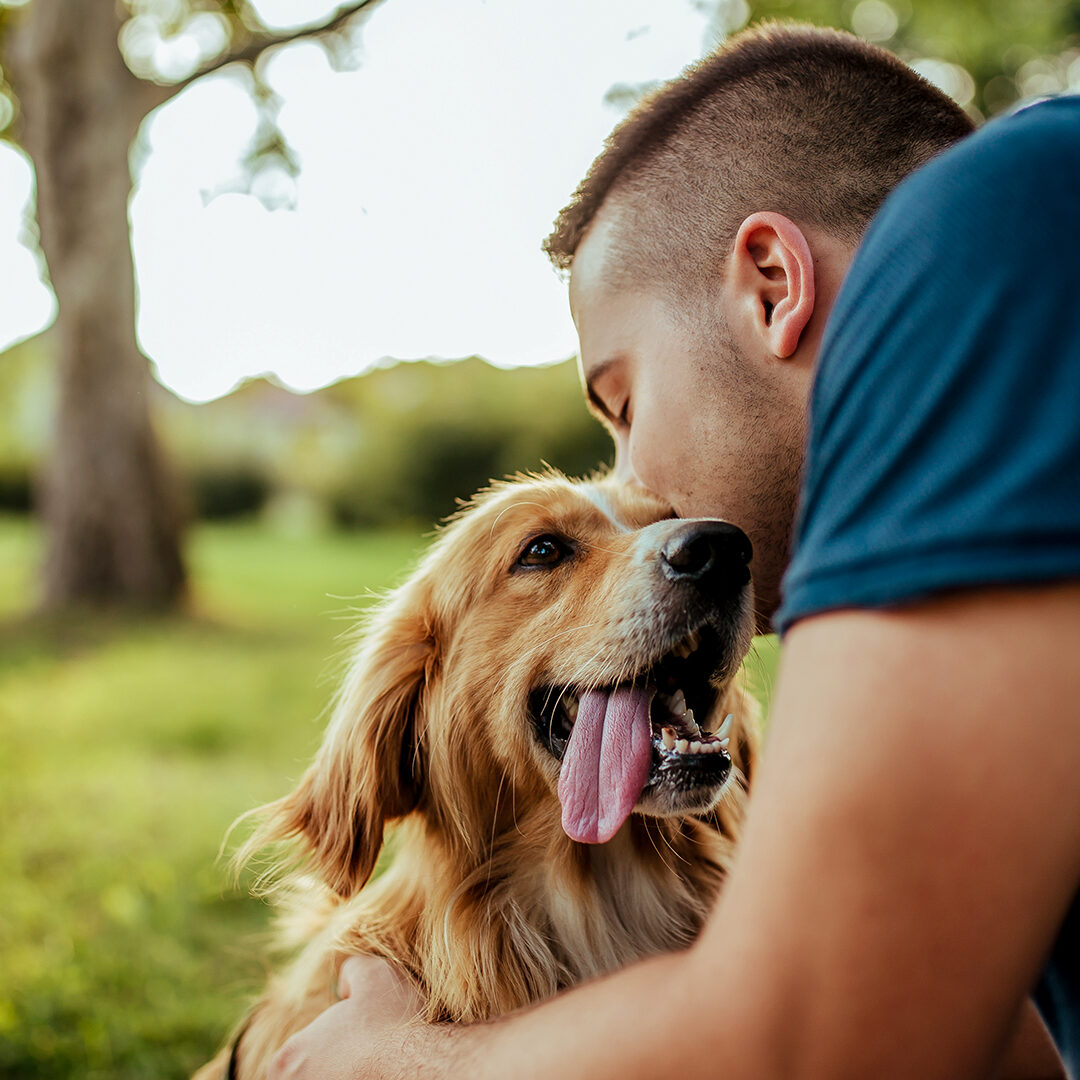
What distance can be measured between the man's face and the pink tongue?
0.48 metres

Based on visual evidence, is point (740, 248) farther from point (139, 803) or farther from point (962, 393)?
point (139, 803)

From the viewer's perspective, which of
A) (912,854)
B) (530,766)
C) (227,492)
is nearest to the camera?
(912,854)

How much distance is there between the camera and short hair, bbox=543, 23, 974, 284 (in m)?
2.02

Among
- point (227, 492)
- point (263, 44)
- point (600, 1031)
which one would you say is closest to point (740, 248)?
point (600, 1031)

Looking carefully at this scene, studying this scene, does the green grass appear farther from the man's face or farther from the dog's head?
the man's face

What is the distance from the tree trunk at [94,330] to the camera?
29.8 feet

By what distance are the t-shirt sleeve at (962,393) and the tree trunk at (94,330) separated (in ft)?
32.1

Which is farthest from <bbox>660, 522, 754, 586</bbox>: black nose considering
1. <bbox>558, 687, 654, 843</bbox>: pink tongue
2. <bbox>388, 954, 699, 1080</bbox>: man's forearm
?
<bbox>388, 954, 699, 1080</bbox>: man's forearm

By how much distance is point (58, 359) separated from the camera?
9641mm

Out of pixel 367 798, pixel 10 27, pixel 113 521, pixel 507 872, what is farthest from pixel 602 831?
pixel 10 27

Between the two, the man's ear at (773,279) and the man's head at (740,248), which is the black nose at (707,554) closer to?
the man's head at (740,248)

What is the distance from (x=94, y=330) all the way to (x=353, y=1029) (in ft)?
30.3

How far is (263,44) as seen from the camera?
31.6 ft

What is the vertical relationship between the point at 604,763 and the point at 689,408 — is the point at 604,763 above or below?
below
